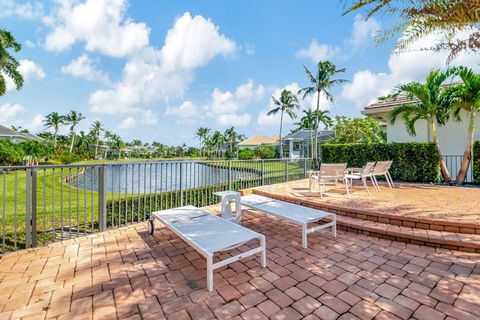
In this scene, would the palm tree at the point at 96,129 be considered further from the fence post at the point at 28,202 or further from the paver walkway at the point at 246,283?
the paver walkway at the point at 246,283

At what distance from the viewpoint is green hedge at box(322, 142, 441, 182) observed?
26.5 ft

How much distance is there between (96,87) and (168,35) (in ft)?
67.0

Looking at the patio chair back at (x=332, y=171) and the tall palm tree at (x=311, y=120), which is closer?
the patio chair back at (x=332, y=171)

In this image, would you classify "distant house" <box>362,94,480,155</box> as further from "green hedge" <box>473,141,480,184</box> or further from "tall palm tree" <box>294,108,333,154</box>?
"tall palm tree" <box>294,108,333,154</box>

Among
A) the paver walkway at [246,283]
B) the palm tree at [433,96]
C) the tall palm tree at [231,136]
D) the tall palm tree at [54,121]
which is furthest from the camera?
the tall palm tree at [231,136]

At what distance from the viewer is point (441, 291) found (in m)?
2.28

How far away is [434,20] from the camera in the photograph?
123 inches

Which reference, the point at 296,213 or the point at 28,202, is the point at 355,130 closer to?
the point at 296,213

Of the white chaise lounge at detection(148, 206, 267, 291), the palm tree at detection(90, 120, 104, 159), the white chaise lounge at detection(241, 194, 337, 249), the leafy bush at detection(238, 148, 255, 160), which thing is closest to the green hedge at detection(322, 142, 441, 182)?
the white chaise lounge at detection(241, 194, 337, 249)

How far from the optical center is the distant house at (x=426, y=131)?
8836mm

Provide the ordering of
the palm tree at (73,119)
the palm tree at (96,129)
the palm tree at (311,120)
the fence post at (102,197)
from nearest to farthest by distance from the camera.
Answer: the fence post at (102,197)
the palm tree at (311,120)
the palm tree at (73,119)
the palm tree at (96,129)

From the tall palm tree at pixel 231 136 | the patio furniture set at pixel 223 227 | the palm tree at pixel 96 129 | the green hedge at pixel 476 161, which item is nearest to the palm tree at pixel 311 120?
the green hedge at pixel 476 161

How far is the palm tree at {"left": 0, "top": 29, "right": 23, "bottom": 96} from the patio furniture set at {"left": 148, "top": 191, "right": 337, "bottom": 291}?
17.9 meters

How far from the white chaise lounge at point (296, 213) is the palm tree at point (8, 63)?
733 inches
